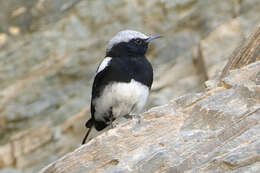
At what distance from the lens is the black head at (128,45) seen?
9188 millimetres

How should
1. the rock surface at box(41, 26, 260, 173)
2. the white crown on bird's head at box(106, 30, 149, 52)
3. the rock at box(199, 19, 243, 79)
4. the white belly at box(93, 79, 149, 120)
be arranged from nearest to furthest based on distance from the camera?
the rock surface at box(41, 26, 260, 173) < the white belly at box(93, 79, 149, 120) < the white crown on bird's head at box(106, 30, 149, 52) < the rock at box(199, 19, 243, 79)

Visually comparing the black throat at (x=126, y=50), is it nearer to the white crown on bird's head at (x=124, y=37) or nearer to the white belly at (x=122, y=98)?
the white crown on bird's head at (x=124, y=37)

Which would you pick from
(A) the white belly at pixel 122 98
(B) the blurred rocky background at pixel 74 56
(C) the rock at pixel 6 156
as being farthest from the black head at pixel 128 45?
(C) the rock at pixel 6 156

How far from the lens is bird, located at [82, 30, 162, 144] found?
8.55 m

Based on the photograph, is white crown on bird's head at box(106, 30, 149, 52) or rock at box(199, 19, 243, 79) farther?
rock at box(199, 19, 243, 79)

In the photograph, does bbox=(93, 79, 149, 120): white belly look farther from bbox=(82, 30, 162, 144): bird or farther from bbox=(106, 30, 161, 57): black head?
bbox=(106, 30, 161, 57): black head

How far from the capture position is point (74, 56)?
1463cm

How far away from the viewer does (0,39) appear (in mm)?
15961

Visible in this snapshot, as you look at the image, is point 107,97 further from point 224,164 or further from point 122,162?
point 224,164

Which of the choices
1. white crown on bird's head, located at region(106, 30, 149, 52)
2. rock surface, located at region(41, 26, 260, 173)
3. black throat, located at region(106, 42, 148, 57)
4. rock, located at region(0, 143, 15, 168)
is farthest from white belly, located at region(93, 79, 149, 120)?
rock, located at region(0, 143, 15, 168)

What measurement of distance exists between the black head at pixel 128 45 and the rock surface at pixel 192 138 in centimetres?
202

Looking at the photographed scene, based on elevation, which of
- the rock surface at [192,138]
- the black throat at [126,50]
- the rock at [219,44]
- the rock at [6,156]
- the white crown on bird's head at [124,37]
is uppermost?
the white crown on bird's head at [124,37]

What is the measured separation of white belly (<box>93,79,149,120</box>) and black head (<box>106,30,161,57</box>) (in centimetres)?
77

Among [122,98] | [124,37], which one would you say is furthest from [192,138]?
[124,37]
